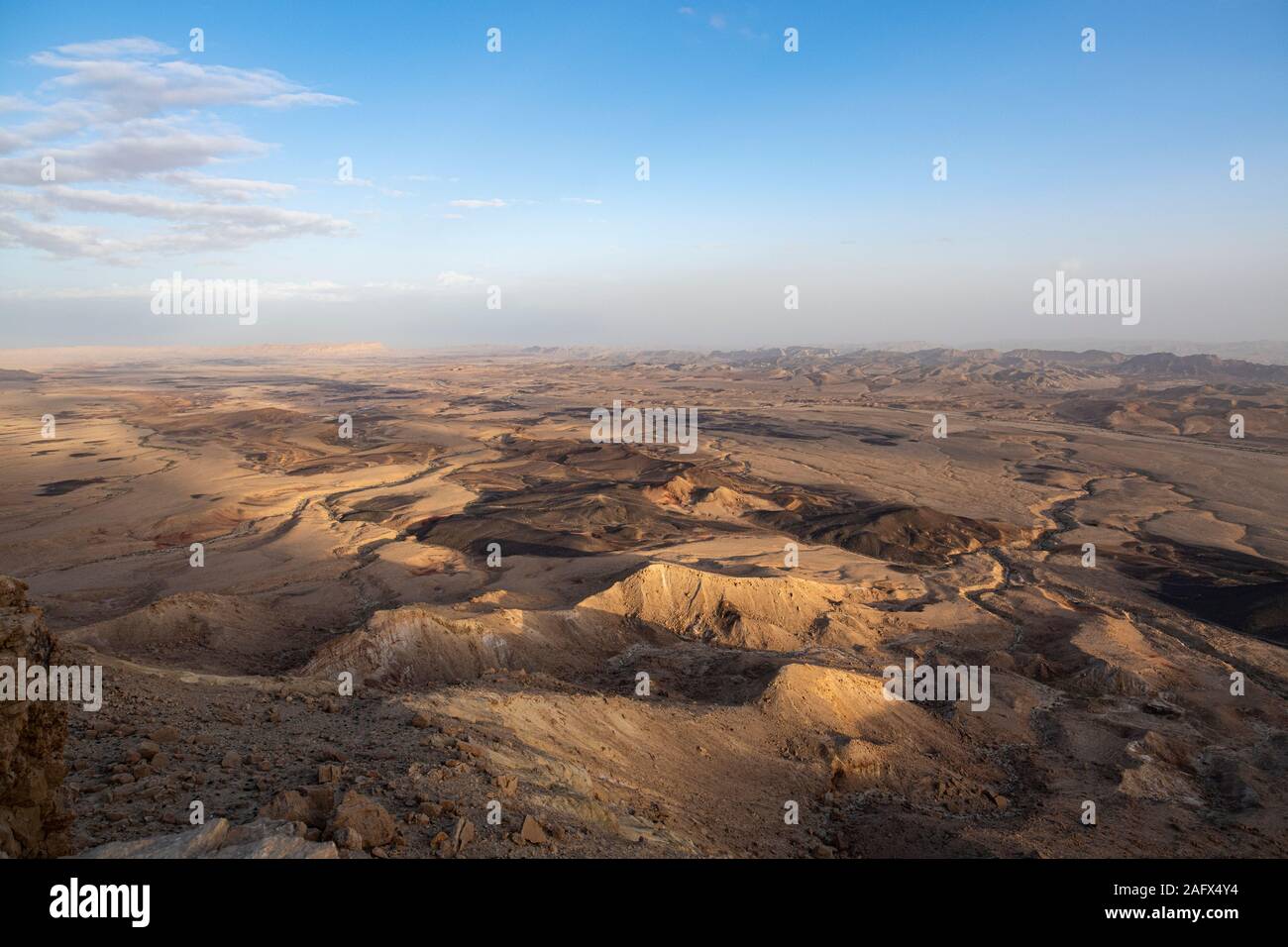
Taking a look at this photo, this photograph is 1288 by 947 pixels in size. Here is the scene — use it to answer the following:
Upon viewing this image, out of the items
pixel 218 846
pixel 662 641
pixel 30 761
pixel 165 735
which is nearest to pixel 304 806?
pixel 218 846

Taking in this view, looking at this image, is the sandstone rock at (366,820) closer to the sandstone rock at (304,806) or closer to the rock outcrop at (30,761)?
the sandstone rock at (304,806)

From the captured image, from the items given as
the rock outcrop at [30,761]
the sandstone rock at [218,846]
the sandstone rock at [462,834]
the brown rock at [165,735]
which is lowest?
the sandstone rock at [462,834]

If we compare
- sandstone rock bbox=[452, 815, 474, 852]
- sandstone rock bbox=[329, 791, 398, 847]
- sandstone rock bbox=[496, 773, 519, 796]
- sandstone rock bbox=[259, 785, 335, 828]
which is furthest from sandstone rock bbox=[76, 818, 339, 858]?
sandstone rock bbox=[496, 773, 519, 796]

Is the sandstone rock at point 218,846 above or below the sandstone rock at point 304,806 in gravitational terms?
above

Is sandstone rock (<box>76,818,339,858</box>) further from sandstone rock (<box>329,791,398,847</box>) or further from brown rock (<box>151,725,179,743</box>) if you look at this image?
brown rock (<box>151,725,179,743</box>)

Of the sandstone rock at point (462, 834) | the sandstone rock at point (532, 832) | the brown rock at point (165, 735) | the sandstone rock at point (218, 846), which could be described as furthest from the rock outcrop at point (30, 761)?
the sandstone rock at point (532, 832)

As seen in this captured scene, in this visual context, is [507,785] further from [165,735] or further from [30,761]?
[30,761]

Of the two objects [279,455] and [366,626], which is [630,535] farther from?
[279,455]
